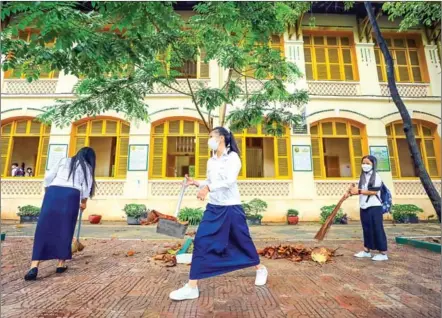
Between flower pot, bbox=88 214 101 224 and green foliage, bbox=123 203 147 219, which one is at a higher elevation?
green foliage, bbox=123 203 147 219

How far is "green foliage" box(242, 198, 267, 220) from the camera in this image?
949 centimetres

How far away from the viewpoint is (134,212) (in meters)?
9.26

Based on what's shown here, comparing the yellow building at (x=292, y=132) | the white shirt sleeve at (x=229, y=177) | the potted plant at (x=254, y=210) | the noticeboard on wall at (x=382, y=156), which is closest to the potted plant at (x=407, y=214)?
the yellow building at (x=292, y=132)

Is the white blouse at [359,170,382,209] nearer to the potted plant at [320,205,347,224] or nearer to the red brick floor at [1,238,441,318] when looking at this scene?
the red brick floor at [1,238,441,318]

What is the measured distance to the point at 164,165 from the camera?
10.3 metres

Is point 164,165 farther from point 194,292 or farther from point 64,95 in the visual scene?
point 194,292

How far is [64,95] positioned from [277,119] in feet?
30.2

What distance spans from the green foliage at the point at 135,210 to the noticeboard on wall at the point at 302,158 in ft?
19.0

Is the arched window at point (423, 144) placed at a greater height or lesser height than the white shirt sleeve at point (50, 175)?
greater

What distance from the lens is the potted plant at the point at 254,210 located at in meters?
9.47

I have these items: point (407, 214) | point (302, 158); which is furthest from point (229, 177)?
point (407, 214)

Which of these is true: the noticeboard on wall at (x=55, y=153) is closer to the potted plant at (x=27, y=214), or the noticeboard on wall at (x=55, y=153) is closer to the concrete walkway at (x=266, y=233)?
the potted plant at (x=27, y=214)

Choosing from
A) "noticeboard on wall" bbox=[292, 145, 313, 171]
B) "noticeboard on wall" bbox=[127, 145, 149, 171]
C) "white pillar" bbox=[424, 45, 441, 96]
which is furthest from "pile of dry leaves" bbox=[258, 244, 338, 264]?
"white pillar" bbox=[424, 45, 441, 96]

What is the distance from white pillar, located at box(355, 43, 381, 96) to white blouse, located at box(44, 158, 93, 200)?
429 inches
